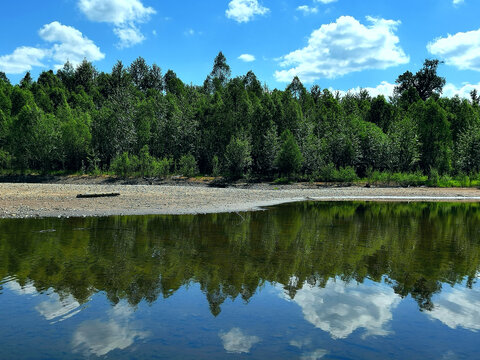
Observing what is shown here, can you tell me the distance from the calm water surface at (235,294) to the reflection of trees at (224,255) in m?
0.08

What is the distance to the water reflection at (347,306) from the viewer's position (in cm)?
1001

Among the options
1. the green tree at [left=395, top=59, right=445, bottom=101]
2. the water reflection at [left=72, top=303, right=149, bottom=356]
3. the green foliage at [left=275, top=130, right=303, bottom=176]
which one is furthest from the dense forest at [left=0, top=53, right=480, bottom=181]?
the water reflection at [left=72, top=303, right=149, bottom=356]

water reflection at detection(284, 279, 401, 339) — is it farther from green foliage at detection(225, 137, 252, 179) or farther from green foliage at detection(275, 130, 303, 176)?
green foliage at detection(225, 137, 252, 179)

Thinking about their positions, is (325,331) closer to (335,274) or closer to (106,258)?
(335,274)

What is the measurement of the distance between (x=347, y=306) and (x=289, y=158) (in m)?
59.3

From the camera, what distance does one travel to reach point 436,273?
14820 mm

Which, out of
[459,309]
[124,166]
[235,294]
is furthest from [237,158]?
[459,309]

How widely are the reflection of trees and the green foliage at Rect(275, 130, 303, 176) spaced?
136ft

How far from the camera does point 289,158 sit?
69.9 metres

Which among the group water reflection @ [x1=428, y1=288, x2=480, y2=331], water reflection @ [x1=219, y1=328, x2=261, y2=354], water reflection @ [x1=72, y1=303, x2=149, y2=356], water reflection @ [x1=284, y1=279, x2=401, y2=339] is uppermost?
water reflection @ [x1=72, y1=303, x2=149, y2=356]

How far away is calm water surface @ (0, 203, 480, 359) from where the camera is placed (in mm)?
8781

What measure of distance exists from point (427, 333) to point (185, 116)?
278 feet

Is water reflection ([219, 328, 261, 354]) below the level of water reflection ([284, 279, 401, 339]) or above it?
above

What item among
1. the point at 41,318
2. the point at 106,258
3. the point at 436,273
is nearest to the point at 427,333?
the point at 436,273
